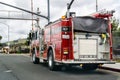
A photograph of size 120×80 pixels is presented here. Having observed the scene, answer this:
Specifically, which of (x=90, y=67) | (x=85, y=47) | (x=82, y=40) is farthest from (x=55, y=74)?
(x=90, y=67)

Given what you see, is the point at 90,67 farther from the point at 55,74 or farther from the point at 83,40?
the point at 55,74

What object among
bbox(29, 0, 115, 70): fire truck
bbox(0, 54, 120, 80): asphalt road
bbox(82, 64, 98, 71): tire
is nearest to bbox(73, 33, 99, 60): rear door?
bbox(29, 0, 115, 70): fire truck

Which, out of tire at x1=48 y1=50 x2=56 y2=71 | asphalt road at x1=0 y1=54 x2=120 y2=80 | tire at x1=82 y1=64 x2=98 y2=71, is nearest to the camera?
asphalt road at x1=0 y1=54 x2=120 y2=80

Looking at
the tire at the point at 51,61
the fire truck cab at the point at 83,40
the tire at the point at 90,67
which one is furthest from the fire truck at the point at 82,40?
the tire at the point at 90,67

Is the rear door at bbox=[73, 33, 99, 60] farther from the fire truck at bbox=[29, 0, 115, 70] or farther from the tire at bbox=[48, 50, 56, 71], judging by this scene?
the tire at bbox=[48, 50, 56, 71]

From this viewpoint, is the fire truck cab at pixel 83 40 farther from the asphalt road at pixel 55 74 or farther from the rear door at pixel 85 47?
the asphalt road at pixel 55 74

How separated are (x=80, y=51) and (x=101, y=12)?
2.36 metres

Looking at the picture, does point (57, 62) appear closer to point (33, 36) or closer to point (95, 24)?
point (95, 24)

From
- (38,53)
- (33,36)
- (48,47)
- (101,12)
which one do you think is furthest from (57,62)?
(33,36)

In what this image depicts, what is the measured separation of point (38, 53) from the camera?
24844mm

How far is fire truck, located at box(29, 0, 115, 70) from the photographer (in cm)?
1791

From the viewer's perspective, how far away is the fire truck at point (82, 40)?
17.9 meters

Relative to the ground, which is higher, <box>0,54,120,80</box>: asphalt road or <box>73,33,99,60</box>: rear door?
<box>73,33,99,60</box>: rear door

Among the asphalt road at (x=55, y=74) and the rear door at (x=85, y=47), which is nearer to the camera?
the asphalt road at (x=55, y=74)
